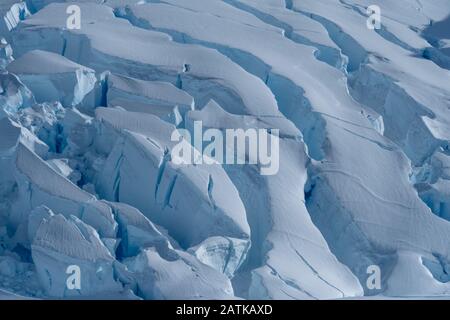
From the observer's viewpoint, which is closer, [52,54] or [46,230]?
[46,230]

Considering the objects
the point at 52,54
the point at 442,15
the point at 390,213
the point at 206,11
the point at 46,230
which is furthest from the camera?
the point at 442,15

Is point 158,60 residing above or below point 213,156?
above

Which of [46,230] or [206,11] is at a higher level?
[206,11]

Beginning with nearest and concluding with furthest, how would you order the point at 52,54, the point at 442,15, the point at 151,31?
the point at 52,54 → the point at 151,31 → the point at 442,15

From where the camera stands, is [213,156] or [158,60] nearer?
[213,156]

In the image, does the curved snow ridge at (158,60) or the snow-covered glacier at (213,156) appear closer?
the snow-covered glacier at (213,156)

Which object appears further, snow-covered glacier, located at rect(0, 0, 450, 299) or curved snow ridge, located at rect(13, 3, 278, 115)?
curved snow ridge, located at rect(13, 3, 278, 115)

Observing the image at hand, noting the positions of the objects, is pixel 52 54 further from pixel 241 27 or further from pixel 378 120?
pixel 378 120
